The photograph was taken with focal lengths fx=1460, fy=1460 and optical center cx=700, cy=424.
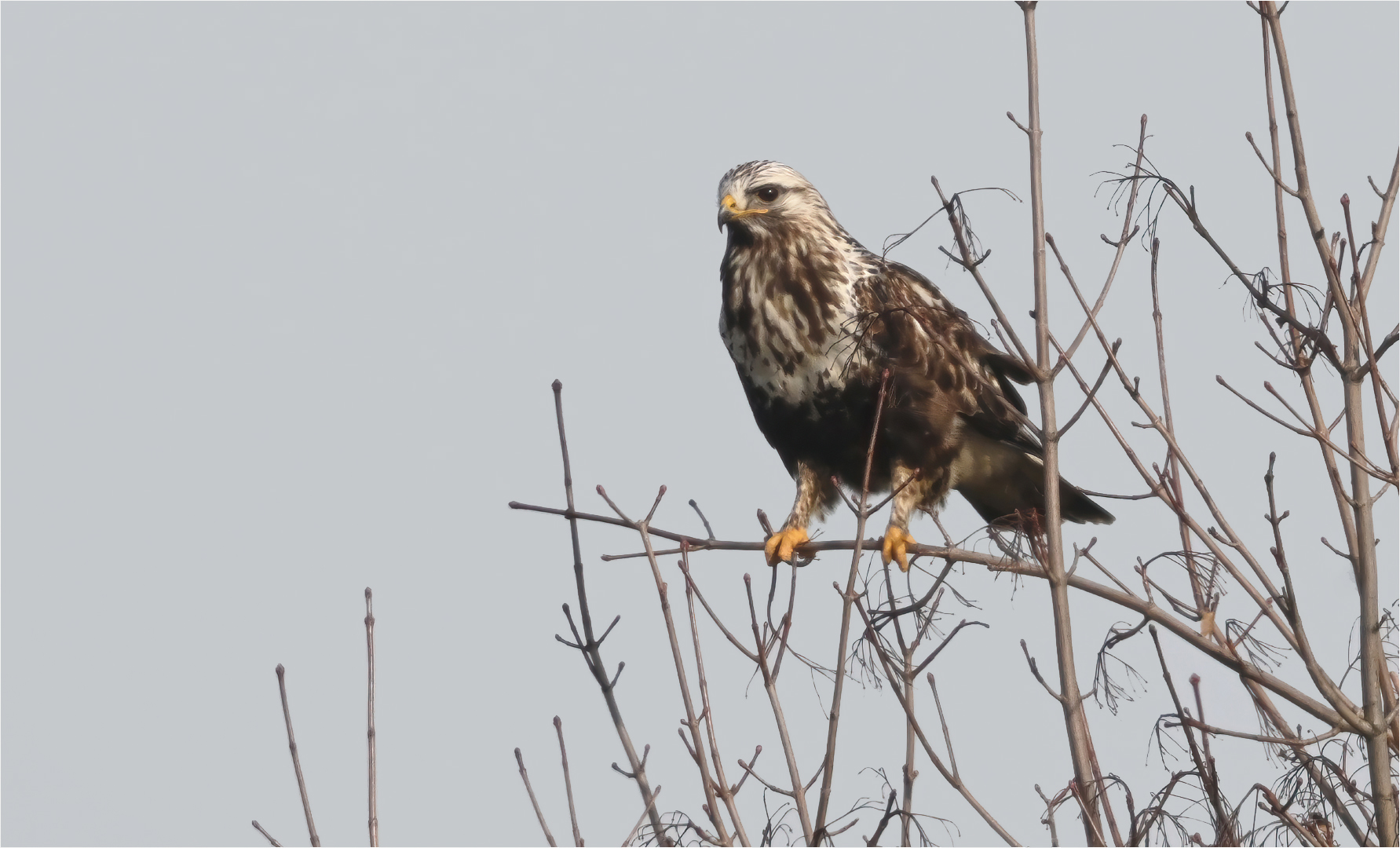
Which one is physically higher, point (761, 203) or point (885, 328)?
point (761, 203)

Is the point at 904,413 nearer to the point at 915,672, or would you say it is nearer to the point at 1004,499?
the point at 1004,499

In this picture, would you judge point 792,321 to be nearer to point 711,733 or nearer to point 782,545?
point 782,545

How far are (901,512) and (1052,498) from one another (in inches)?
87.0

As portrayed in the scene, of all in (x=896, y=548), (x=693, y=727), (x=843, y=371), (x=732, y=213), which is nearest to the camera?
(x=693, y=727)

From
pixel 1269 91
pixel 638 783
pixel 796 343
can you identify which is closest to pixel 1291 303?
pixel 1269 91

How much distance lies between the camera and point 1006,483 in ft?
19.4

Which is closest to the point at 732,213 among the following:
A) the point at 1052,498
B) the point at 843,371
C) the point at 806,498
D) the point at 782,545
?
the point at 843,371

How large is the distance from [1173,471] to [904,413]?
171 centimetres

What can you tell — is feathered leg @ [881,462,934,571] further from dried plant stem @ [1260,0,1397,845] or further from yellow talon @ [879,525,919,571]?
dried plant stem @ [1260,0,1397,845]

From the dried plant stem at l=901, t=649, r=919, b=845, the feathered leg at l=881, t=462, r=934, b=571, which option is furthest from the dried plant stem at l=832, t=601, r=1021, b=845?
the feathered leg at l=881, t=462, r=934, b=571

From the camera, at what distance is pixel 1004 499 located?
603 centimetres

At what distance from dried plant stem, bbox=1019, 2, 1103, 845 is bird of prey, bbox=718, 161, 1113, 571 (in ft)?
6.09

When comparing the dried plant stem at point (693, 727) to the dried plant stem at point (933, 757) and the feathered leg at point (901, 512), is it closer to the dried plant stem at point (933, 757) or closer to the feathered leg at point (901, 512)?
the dried plant stem at point (933, 757)

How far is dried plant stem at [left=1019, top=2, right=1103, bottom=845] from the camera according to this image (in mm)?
3055
